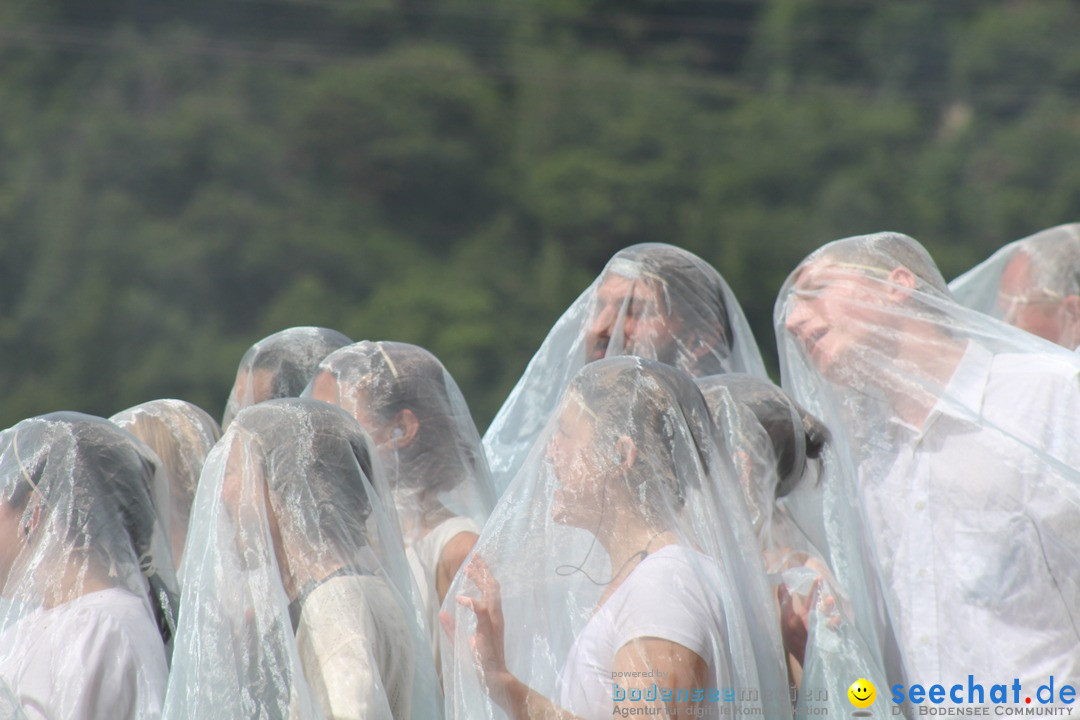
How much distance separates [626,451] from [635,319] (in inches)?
43.6

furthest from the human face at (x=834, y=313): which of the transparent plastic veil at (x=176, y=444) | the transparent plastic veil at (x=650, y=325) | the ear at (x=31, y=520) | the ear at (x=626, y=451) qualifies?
the ear at (x=31, y=520)

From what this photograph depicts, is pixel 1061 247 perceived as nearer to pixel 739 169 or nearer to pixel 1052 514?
pixel 1052 514

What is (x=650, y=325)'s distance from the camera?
3055mm

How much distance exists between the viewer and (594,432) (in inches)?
79.5

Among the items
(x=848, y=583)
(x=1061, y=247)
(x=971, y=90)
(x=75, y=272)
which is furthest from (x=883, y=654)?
(x=971, y=90)

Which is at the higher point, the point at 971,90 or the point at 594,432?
the point at 594,432

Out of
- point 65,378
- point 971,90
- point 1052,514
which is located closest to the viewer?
point 1052,514

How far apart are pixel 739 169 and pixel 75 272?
33.0ft

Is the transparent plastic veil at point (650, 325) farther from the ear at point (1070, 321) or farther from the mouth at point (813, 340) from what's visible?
the ear at point (1070, 321)

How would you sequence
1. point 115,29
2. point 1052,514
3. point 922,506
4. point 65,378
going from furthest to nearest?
point 115,29
point 65,378
point 922,506
point 1052,514

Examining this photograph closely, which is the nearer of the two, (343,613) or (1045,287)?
(343,613)

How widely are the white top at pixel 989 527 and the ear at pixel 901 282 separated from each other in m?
0.16

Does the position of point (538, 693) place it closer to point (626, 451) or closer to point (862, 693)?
point (626, 451)

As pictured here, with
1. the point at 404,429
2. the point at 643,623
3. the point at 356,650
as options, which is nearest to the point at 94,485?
the point at 356,650
